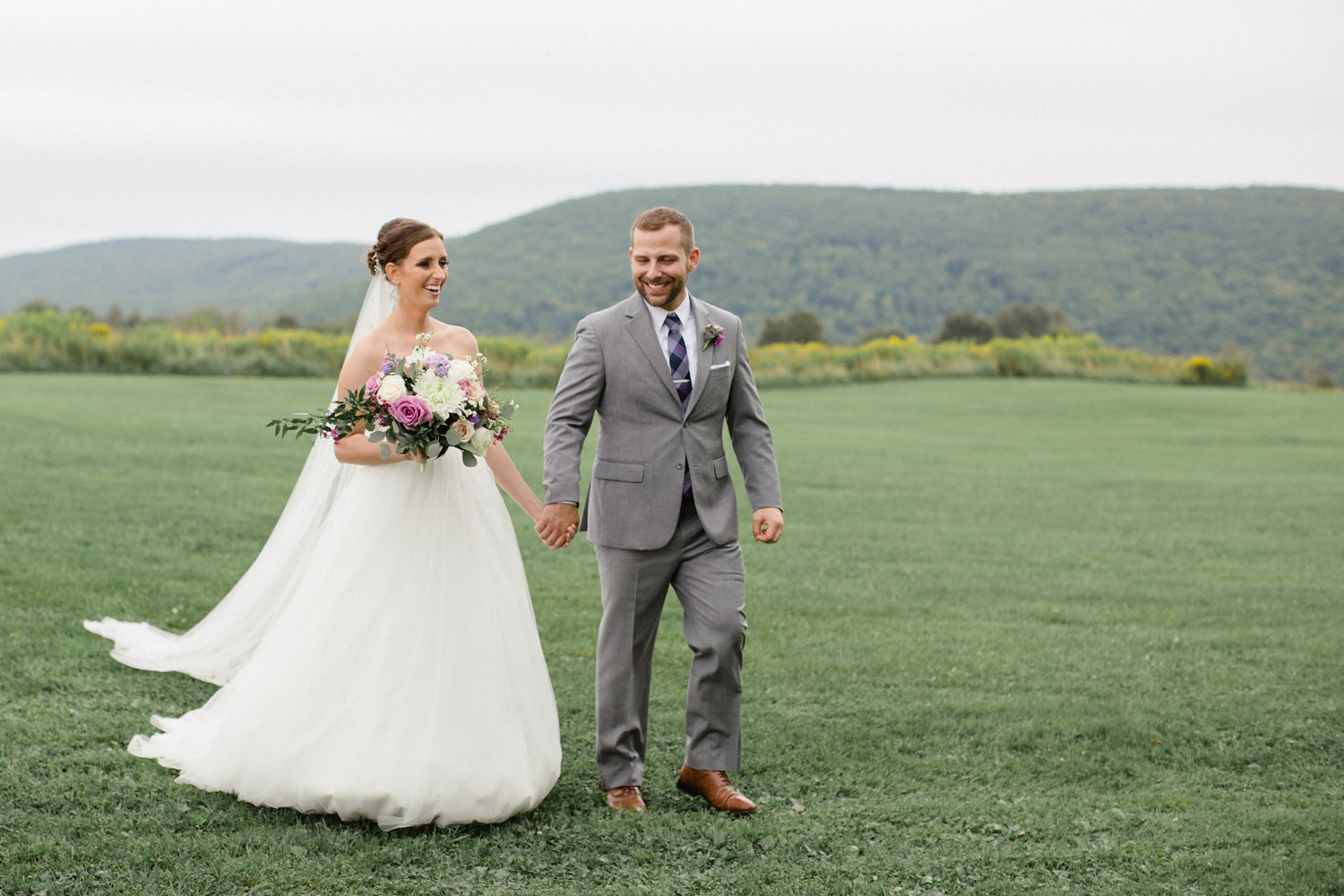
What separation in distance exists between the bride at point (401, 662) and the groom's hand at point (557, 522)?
30cm

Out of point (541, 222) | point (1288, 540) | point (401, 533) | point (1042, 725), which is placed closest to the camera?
point (401, 533)

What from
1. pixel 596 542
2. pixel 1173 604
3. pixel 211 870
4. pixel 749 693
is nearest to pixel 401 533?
pixel 596 542

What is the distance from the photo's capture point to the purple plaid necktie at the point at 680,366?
15.4 ft

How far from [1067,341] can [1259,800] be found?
3578cm

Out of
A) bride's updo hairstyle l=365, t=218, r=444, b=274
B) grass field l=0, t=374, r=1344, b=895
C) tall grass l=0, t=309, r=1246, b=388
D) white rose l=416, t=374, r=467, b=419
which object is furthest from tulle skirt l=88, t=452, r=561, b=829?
tall grass l=0, t=309, r=1246, b=388

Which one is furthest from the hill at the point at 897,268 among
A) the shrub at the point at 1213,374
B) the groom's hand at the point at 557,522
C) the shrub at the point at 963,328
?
the groom's hand at the point at 557,522

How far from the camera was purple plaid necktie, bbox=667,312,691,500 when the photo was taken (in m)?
4.71

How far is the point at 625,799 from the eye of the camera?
475 cm

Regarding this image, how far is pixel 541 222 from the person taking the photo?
102 m

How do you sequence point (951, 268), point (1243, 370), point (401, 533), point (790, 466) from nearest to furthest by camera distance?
1. point (401, 533)
2. point (790, 466)
3. point (1243, 370)
4. point (951, 268)

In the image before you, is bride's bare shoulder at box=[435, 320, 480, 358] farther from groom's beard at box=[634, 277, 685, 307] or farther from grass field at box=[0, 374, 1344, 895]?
grass field at box=[0, 374, 1344, 895]

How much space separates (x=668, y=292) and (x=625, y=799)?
2020 mm

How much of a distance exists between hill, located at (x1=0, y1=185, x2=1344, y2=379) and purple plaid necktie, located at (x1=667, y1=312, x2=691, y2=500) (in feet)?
209

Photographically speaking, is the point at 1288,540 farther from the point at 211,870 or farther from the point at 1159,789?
the point at 211,870
